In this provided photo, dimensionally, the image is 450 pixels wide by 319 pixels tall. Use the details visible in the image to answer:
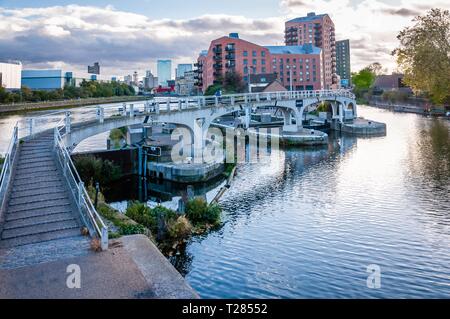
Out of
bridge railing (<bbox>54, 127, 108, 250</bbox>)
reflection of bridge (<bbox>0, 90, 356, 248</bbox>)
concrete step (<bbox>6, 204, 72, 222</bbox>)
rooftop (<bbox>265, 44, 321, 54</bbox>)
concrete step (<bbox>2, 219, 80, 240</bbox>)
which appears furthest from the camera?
rooftop (<bbox>265, 44, 321, 54</bbox>)

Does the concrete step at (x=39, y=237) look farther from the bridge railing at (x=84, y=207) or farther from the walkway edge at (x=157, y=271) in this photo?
the walkway edge at (x=157, y=271)

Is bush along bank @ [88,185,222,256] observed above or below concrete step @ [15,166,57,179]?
below

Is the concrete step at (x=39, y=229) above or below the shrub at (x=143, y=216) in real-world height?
above

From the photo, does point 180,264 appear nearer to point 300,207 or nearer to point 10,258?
point 10,258

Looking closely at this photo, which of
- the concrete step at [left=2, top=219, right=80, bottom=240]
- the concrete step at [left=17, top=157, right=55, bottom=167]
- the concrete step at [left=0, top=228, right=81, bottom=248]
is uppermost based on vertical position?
the concrete step at [left=17, top=157, right=55, bottom=167]

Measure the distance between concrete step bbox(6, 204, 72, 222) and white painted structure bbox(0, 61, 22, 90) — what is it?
384 ft

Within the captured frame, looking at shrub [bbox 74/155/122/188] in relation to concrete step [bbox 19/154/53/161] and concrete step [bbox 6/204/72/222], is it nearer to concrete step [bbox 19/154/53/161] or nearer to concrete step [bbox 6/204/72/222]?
concrete step [bbox 19/154/53/161]

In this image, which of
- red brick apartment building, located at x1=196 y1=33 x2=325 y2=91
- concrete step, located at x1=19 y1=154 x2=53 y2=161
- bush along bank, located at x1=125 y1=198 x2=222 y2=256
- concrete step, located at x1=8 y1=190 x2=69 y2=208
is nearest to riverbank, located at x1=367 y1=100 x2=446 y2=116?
red brick apartment building, located at x1=196 y1=33 x2=325 y2=91

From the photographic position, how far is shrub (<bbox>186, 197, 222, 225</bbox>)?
62.2 ft

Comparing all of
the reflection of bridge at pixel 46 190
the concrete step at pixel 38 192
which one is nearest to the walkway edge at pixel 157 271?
the reflection of bridge at pixel 46 190

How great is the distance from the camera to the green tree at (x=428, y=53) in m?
69.4

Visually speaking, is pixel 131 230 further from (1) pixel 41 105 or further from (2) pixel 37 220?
(1) pixel 41 105

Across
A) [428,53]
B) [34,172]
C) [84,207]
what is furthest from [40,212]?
[428,53]

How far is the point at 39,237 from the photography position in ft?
37.2
